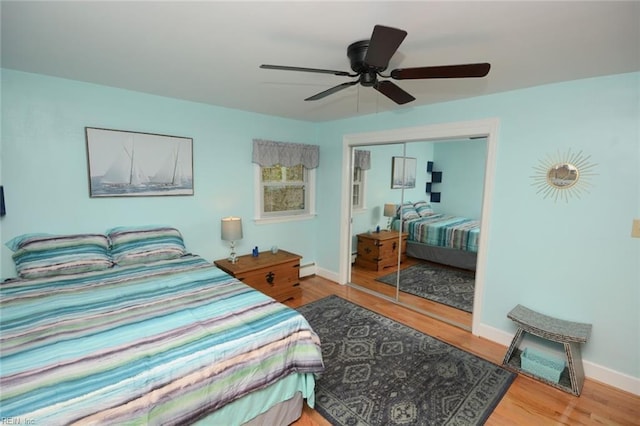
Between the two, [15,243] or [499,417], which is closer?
[499,417]

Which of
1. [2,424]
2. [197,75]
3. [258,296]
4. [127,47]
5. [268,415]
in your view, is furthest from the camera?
[197,75]

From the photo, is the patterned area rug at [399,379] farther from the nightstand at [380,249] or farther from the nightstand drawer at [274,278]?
the nightstand at [380,249]

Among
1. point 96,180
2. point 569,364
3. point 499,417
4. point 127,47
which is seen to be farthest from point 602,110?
point 96,180

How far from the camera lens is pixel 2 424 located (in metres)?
0.98

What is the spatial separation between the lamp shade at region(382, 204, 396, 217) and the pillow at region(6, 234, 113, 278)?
3142 mm

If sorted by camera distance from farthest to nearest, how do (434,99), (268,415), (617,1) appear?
(434,99)
(268,415)
(617,1)

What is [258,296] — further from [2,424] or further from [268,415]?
[2,424]

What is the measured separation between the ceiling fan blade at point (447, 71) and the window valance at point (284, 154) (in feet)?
7.96

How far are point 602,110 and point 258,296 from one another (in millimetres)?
2933

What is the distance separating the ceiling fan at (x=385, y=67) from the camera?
1.24 metres

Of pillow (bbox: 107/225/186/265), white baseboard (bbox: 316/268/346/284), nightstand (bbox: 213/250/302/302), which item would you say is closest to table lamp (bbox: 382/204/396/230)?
white baseboard (bbox: 316/268/346/284)

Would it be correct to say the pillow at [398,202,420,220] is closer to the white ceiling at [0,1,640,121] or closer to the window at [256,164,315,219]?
the window at [256,164,315,219]

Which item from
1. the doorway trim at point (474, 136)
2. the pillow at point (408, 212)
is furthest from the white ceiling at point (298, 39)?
the pillow at point (408, 212)

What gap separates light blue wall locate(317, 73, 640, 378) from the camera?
6.89 ft
